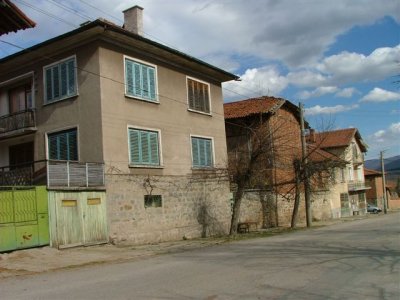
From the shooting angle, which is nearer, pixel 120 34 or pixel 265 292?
pixel 265 292

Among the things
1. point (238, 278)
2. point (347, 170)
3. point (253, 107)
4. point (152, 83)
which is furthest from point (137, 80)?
point (347, 170)

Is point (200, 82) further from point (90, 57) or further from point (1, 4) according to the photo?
point (1, 4)

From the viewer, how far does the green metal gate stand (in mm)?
16062

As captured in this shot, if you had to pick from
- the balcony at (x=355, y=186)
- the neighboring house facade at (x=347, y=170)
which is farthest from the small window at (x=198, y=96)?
the balcony at (x=355, y=186)

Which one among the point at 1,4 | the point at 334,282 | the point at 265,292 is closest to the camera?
the point at 265,292

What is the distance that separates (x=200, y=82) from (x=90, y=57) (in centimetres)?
759

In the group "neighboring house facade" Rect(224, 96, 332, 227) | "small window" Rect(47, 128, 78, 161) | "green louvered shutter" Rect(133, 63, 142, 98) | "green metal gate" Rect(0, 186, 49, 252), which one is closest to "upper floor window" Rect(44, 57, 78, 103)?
"small window" Rect(47, 128, 78, 161)

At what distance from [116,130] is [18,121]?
544cm

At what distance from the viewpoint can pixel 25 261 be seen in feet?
49.3

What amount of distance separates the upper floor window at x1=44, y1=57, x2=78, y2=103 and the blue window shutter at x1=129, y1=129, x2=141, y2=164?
2984 mm

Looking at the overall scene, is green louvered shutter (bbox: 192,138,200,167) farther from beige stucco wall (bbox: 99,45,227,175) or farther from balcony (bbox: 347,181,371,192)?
balcony (bbox: 347,181,371,192)

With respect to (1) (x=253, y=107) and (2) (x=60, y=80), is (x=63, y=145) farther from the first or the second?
(1) (x=253, y=107)

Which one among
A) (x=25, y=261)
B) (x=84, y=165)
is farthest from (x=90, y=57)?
(x=25, y=261)

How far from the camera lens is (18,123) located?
76.3 ft
